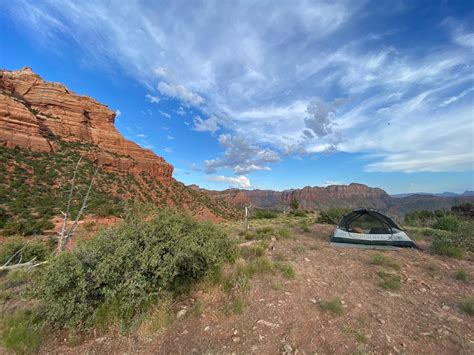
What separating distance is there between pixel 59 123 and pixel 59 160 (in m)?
12.7

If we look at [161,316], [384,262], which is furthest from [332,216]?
[161,316]

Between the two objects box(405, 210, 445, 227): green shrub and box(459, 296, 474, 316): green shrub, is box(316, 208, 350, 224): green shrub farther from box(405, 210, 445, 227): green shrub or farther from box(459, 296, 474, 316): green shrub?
box(459, 296, 474, 316): green shrub

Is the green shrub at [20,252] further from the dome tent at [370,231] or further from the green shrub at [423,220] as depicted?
the green shrub at [423,220]

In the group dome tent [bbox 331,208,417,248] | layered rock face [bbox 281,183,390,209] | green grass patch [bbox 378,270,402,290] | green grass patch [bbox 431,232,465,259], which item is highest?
layered rock face [bbox 281,183,390,209]

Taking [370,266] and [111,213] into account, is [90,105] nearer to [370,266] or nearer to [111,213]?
[111,213]

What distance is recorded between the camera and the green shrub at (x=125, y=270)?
3.62 metres

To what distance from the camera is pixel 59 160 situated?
2962cm

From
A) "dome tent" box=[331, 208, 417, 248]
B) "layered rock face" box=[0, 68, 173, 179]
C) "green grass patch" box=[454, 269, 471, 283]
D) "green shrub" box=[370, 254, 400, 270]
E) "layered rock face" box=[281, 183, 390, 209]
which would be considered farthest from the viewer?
"layered rock face" box=[281, 183, 390, 209]

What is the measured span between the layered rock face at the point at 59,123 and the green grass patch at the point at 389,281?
39250mm

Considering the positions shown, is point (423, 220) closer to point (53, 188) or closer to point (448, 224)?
point (448, 224)

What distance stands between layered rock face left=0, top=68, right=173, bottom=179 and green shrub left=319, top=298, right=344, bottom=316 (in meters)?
39.0

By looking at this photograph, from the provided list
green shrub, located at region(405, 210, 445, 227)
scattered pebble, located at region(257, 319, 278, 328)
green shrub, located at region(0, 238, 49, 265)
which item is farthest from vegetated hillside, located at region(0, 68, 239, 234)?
green shrub, located at region(405, 210, 445, 227)

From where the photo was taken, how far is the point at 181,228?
5148 millimetres

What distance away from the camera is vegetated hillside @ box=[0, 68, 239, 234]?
20.6m
